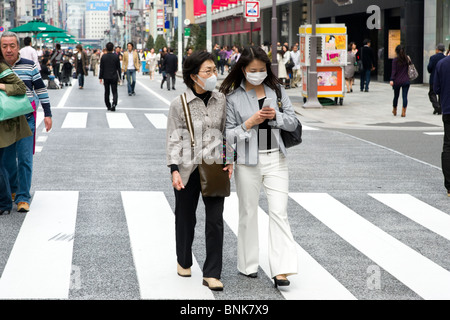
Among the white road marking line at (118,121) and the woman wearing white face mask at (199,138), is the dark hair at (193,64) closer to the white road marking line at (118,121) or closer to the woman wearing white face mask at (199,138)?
the woman wearing white face mask at (199,138)

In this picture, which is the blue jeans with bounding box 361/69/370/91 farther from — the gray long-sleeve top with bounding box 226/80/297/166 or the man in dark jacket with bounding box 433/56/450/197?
the gray long-sleeve top with bounding box 226/80/297/166

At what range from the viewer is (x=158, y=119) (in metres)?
18.9

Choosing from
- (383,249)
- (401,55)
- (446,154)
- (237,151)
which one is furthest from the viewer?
(401,55)

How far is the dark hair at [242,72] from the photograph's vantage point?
5.36m

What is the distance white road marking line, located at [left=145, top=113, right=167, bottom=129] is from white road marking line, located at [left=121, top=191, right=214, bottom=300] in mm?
8068

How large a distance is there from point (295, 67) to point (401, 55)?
13616mm

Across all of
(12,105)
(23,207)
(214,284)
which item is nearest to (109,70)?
(23,207)

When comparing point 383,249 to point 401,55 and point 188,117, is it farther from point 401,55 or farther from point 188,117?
point 401,55

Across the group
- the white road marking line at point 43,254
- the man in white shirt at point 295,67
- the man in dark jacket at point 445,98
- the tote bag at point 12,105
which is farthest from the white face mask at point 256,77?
the man in white shirt at point 295,67

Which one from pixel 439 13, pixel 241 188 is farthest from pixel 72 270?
pixel 439 13

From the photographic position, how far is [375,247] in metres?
6.78

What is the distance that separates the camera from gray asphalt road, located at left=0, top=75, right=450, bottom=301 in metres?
→ 5.52

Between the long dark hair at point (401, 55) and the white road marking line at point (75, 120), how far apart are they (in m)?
7.70
